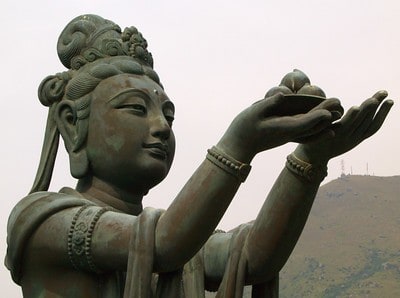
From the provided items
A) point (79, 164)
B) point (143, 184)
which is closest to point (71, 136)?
point (79, 164)

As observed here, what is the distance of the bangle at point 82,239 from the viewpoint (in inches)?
216

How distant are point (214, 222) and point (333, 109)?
0.92 meters

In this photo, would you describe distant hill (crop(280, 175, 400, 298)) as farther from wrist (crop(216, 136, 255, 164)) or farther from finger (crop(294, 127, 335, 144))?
wrist (crop(216, 136, 255, 164))

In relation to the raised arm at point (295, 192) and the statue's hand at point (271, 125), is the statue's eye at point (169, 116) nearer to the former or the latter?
the raised arm at point (295, 192)

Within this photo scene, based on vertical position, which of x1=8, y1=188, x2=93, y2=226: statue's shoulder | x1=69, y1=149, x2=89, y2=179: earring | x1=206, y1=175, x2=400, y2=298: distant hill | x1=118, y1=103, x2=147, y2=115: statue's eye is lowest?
x1=206, y1=175, x2=400, y2=298: distant hill

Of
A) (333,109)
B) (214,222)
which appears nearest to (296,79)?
(333,109)

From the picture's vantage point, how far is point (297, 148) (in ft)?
18.2

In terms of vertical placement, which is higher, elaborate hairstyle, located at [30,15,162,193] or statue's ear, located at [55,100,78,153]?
elaborate hairstyle, located at [30,15,162,193]

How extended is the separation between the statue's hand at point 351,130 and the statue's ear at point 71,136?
1.52 metres

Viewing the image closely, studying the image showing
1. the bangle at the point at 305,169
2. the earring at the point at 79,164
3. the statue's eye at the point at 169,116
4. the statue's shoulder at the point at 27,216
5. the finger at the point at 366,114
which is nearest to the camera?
the finger at the point at 366,114

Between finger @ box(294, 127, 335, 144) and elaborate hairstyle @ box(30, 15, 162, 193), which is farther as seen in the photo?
elaborate hairstyle @ box(30, 15, 162, 193)

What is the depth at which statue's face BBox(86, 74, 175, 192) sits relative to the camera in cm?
598

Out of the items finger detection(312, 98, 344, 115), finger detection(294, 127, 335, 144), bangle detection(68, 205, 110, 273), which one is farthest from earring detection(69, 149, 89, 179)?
finger detection(312, 98, 344, 115)

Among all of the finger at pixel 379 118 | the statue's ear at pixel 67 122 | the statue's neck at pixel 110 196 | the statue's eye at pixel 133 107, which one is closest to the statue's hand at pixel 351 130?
the finger at pixel 379 118
